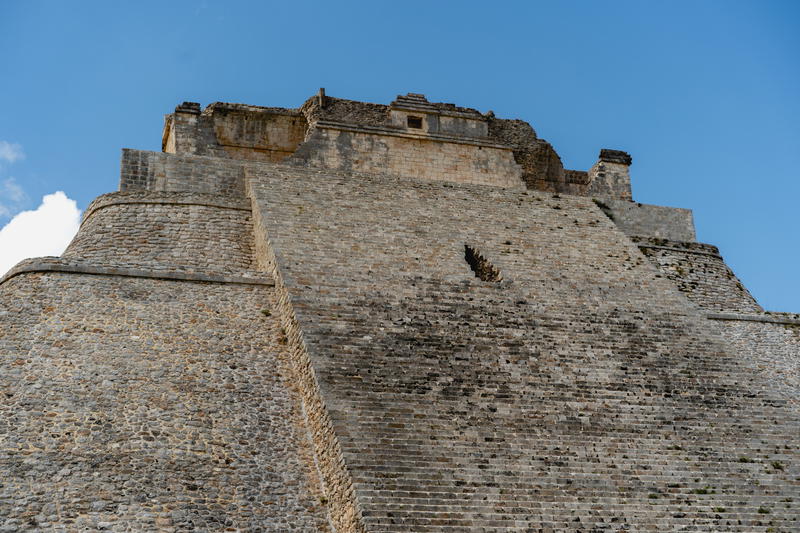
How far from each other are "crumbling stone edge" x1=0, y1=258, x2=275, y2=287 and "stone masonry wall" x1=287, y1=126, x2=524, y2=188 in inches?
200

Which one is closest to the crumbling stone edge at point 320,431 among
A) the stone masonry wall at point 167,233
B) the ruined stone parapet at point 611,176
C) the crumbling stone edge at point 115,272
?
the crumbling stone edge at point 115,272

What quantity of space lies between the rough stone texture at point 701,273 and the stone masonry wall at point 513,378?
120 centimetres

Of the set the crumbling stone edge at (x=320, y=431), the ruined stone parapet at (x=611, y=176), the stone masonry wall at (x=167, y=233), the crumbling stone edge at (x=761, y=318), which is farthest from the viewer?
the ruined stone parapet at (x=611, y=176)

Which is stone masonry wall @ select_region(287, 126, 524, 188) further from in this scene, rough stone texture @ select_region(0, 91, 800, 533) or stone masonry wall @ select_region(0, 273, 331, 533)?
stone masonry wall @ select_region(0, 273, 331, 533)

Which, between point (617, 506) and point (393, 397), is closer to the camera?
point (617, 506)

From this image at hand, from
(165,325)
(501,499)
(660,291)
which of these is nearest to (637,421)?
(501,499)

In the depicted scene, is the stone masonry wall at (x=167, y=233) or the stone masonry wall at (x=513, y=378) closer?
the stone masonry wall at (x=513, y=378)

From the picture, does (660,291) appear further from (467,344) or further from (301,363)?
(301,363)

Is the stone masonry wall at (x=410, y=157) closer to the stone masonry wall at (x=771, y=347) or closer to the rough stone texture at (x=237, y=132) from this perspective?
the rough stone texture at (x=237, y=132)

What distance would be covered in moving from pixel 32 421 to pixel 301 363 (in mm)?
3091

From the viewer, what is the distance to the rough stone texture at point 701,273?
632 inches

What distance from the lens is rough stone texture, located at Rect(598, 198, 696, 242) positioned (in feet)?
59.2

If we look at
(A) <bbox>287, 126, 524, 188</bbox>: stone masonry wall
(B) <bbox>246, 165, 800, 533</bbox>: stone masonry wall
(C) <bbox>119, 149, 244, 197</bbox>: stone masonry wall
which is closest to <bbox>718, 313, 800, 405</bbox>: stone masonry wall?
(B) <bbox>246, 165, 800, 533</bbox>: stone masonry wall

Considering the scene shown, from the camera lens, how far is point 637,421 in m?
11.3
